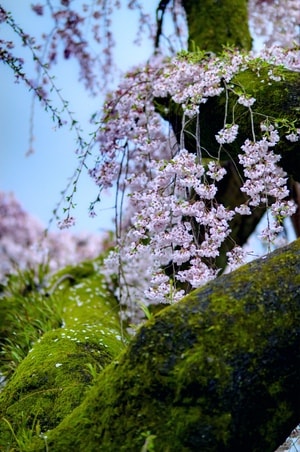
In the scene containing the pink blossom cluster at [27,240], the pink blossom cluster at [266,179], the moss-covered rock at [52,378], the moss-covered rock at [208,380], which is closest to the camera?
the moss-covered rock at [208,380]

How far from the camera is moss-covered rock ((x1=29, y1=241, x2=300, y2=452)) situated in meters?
1.83

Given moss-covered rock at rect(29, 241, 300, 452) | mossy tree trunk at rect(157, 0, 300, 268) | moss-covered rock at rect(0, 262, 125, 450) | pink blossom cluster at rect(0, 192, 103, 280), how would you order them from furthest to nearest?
1. pink blossom cluster at rect(0, 192, 103, 280)
2. mossy tree trunk at rect(157, 0, 300, 268)
3. moss-covered rock at rect(0, 262, 125, 450)
4. moss-covered rock at rect(29, 241, 300, 452)

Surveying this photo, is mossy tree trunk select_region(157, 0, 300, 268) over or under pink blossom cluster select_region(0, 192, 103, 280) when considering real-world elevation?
under

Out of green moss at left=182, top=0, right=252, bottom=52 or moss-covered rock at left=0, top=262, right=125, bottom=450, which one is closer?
moss-covered rock at left=0, top=262, right=125, bottom=450

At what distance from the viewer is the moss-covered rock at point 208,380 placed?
183 cm

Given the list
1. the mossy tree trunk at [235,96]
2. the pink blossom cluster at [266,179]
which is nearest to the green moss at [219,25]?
the mossy tree trunk at [235,96]

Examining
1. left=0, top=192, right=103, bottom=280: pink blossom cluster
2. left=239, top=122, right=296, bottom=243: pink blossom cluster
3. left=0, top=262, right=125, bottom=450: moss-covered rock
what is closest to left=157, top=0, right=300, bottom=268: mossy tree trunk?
left=239, top=122, right=296, bottom=243: pink blossom cluster

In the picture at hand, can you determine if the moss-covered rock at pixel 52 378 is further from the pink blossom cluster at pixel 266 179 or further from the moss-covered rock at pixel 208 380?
the pink blossom cluster at pixel 266 179

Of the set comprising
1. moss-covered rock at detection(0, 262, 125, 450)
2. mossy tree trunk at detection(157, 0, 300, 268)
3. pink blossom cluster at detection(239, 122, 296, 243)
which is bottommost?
moss-covered rock at detection(0, 262, 125, 450)

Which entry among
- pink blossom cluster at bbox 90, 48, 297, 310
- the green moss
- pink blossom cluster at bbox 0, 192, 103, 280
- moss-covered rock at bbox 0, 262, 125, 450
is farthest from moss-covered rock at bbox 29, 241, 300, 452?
pink blossom cluster at bbox 0, 192, 103, 280

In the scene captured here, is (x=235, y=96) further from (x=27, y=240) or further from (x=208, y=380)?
(x=27, y=240)

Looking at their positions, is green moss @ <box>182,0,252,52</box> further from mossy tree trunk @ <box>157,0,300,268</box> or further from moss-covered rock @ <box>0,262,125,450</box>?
moss-covered rock @ <box>0,262,125,450</box>

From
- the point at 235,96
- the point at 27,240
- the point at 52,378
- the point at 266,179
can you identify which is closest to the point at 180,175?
the point at 266,179

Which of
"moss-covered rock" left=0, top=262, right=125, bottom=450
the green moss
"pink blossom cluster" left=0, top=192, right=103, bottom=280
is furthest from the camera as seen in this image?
"pink blossom cluster" left=0, top=192, right=103, bottom=280
